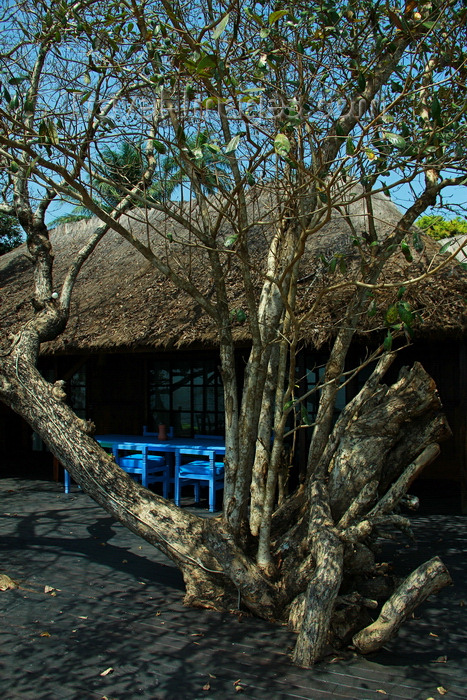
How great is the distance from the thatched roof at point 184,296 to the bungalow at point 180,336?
0.7 inches

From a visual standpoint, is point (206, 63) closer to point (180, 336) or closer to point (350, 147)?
point (350, 147)

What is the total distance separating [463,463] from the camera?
606cm

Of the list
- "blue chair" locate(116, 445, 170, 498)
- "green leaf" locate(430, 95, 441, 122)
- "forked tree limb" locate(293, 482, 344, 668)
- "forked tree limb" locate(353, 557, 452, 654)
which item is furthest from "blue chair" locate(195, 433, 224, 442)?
"green leaf" locate(430, 95, 441, 122)

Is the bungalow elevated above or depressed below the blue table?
above

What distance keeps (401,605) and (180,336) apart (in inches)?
155

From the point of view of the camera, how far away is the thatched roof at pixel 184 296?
5570 mm

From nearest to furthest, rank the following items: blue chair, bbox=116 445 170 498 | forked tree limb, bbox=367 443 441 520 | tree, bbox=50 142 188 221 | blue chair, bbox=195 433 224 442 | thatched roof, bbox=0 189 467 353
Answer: forked tree limb, bbox=367 443 441 520, tree, bbox=50 142 188 221, thatched roof, bbox=0 189 467 353, blue chair, bbox=116 445 170 498, blue chair, bbox=195 433 224 442

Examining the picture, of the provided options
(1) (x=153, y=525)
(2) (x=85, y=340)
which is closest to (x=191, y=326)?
(2) (x=85, y=340)

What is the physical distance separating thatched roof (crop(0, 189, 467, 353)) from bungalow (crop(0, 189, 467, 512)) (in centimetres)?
2

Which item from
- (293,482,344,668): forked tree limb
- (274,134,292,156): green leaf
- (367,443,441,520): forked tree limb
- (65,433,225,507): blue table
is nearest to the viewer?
(274,134,292,156): green leaf

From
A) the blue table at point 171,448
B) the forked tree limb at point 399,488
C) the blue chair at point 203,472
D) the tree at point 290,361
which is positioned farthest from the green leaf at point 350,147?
the blue chair at point 203,472

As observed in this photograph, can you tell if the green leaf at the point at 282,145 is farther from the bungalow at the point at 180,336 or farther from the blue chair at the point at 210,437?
the blue chair at the point at 210,437

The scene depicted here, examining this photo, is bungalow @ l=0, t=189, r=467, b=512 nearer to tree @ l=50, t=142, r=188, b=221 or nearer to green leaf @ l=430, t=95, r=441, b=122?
tree @ l=50, t=142, r=188, b=221

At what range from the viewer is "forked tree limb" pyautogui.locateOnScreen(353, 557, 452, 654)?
2.98 meters
